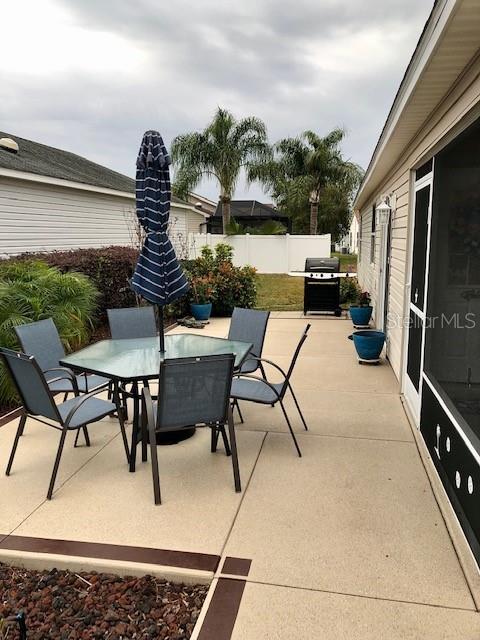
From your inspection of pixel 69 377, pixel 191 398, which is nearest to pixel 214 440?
pixel 191 398

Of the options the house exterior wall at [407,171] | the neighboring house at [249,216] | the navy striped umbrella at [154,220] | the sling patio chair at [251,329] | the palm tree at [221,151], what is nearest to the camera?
the house exterior wall at [407,171]

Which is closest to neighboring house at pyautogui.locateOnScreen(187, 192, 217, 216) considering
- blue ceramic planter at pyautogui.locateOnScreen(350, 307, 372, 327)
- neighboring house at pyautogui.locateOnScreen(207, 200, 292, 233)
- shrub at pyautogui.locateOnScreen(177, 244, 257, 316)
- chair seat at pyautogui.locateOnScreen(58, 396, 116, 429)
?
neighboring house at pyautogui.locateOnScreen(207, 200, 292, 233)

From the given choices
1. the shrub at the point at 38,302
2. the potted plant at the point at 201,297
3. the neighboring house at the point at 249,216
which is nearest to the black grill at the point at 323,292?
the potted plant at the point at 201,297

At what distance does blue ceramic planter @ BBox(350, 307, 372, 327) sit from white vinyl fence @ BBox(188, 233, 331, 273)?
13344mm

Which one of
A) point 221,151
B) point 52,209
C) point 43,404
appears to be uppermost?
point 221,151

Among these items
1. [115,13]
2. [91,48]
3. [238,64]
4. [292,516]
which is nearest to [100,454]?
[292,516]

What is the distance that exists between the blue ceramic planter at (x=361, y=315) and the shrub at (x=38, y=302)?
4486 millimetres

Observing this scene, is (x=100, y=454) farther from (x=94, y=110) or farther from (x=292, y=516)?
(x=94, y=110)

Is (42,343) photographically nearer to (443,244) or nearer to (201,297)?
(443,244)

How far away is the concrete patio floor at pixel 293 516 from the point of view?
80.7 inches

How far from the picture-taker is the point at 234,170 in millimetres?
21688

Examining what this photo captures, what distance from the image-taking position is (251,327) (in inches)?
185

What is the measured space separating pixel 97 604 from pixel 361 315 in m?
7.12

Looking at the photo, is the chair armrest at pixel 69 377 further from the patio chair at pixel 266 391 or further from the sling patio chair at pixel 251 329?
the sling patio chair at pixel 251 329
